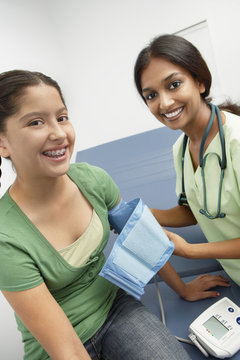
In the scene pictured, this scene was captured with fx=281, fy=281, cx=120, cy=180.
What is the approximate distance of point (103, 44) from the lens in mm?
3229

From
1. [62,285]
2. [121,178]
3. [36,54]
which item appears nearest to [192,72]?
[62,285]

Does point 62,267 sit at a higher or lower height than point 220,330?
higher

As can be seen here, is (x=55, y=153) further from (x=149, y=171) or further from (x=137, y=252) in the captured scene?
(x=149, y=171)

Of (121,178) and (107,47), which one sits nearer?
(121,178)

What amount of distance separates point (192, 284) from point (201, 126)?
1.90 ft

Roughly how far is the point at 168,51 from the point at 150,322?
0.86 metres

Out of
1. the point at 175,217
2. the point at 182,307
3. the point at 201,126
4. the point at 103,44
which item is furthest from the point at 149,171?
the point at 103,44

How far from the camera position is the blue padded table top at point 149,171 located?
1221 millimetres

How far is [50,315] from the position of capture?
73 centimetres

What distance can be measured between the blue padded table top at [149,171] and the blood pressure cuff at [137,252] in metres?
0.40

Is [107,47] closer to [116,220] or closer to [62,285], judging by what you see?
[116,220]

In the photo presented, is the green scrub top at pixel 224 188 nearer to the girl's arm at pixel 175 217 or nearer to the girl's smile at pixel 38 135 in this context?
the girl's arm at pixel 175 217

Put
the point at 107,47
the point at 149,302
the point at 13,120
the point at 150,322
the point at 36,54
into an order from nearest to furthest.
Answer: the point at 13,120
the point at 150,322
the point at 149,302
the point at 36,54
the point at 107,47

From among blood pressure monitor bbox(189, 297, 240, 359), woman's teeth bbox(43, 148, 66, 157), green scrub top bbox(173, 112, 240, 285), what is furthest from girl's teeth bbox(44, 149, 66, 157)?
blood pressure monitor bbox(189, 297, 240, 359)
